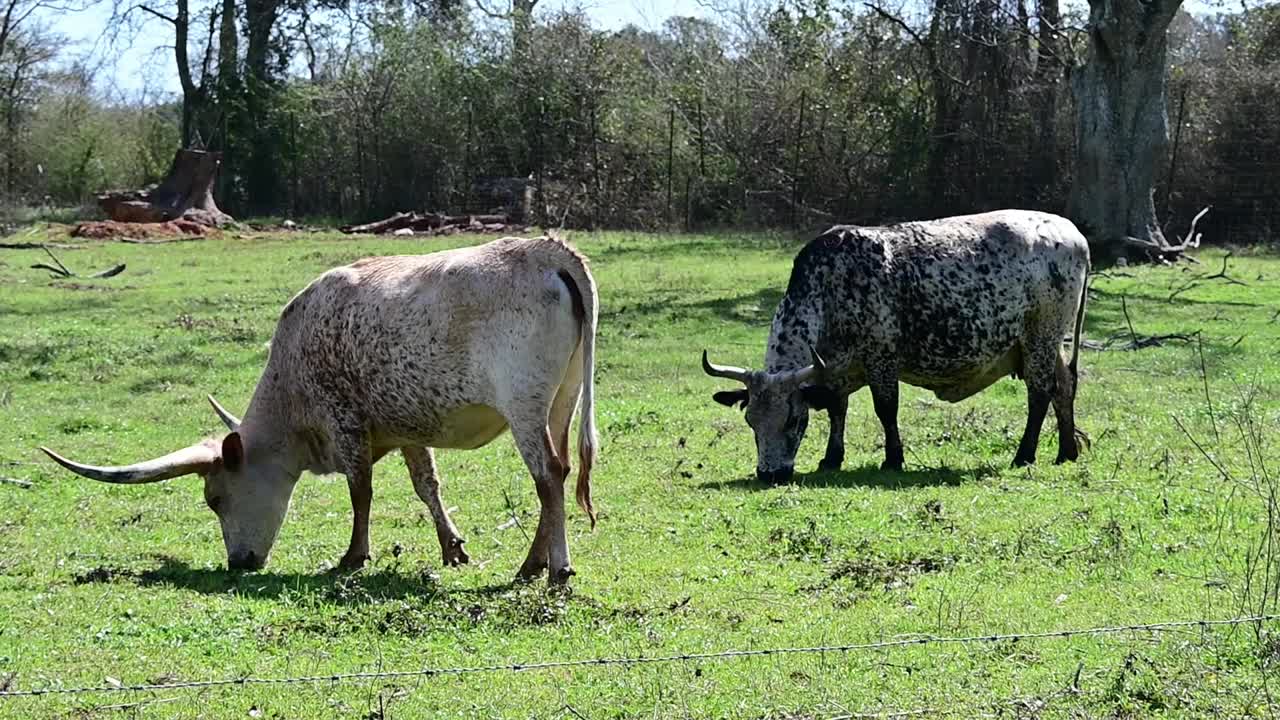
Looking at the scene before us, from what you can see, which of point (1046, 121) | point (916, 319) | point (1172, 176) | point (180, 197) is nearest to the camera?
point (916, 319)

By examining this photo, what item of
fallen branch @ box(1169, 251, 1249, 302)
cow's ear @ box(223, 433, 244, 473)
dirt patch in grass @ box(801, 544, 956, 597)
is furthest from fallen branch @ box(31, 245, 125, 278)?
dirt patch in grass @ box(801, 544, 956, 597)

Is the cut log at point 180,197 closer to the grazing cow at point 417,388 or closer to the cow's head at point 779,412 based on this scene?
the cow's head at point 779,412

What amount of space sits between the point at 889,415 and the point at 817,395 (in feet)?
1.85

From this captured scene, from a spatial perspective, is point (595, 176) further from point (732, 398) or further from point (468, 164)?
point (732, 398)

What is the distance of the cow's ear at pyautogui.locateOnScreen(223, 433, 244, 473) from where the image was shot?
29.5 ft

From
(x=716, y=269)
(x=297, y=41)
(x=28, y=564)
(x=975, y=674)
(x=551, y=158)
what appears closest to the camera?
(x=975, y=674)

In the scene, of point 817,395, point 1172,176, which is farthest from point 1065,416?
point 1172,176

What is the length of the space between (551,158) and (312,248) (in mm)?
8153

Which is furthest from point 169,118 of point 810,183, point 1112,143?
point 1112,143

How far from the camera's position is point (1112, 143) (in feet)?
82.5

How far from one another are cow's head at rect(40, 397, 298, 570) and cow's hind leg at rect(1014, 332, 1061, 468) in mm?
5296

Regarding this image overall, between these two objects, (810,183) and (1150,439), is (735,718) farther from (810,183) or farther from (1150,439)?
(810,183)

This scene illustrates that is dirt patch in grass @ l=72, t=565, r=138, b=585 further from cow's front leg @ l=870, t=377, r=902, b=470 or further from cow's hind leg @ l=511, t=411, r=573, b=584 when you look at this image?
cow's front leg @ l=870, t=377, r=902, b=470

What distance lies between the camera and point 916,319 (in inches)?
454
